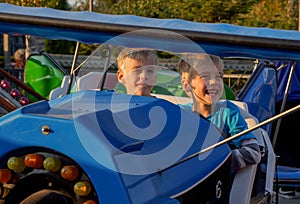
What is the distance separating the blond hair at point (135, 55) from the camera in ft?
8.96

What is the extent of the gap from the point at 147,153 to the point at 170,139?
7.5 inches

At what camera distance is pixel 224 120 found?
3037mm

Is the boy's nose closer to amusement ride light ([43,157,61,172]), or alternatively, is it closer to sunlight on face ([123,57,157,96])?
sunlight on face ([123,57,157,96])

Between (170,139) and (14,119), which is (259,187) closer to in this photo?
(170,139)

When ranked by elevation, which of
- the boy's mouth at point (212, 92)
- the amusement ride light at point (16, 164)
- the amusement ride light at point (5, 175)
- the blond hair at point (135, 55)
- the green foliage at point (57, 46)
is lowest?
the green foliage at point (57, 46)

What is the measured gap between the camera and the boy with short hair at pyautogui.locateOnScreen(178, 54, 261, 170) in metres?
2.76

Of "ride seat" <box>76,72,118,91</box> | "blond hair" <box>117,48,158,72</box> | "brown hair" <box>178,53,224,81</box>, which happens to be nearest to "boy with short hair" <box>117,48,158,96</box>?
"blond hair" <box>117,48,158,72</box>

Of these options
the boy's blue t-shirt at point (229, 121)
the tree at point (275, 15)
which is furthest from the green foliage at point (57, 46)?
the boy's blue t-shirt at point (229, 121)

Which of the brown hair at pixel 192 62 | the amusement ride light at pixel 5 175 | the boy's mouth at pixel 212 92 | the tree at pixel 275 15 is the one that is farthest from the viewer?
the tree at pixel 275 15

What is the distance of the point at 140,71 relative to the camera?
2.71m

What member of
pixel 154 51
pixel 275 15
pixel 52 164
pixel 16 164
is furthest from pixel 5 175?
pixel 275 15

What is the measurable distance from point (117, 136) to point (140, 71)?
2.29 ft

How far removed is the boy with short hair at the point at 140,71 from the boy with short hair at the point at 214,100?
160mm

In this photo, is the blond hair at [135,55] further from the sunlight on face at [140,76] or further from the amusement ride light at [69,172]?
the amusement ride light at [69,172]
